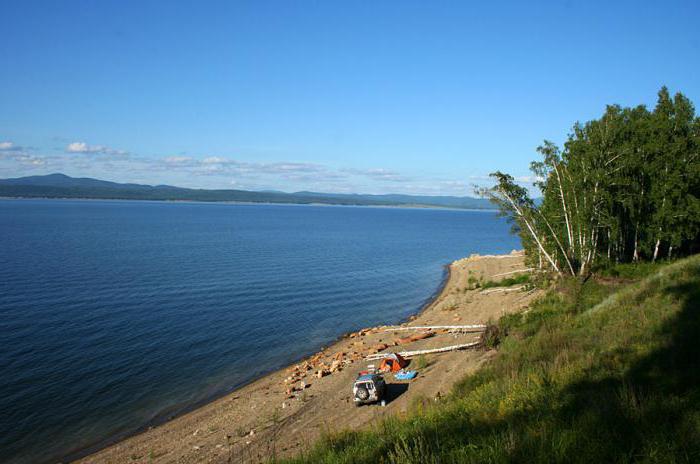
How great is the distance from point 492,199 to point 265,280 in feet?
108

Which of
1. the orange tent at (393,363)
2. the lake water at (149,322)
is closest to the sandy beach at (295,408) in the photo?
the orange tent at (393,363)

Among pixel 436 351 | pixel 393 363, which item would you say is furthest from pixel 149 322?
pixel 436 351

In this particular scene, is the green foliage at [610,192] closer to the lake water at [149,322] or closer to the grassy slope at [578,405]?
the grassy slope at [578,405]

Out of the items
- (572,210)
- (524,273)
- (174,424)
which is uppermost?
(572,210)

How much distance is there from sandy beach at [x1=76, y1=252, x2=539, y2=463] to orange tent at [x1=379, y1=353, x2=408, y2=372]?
2.81 ft

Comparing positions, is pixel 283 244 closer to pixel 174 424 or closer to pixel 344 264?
pixel 344 264

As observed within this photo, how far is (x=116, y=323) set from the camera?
121 feet

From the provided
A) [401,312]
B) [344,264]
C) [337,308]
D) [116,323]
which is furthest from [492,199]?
[344,264]

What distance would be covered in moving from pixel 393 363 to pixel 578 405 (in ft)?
53.9

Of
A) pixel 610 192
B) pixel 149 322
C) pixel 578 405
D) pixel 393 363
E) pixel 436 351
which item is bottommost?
pixel 149 322

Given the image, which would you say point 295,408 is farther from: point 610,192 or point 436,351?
point 610,192

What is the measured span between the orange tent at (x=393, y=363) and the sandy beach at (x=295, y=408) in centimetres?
86

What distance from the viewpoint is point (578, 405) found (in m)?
9.87

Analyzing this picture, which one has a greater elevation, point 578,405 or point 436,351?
point 578,405
